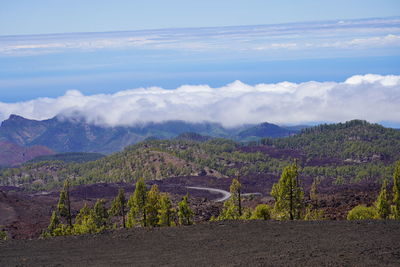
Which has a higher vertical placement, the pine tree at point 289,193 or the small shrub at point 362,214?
the pine tree at point 289,193

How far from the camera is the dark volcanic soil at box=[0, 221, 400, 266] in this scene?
33.3 metres

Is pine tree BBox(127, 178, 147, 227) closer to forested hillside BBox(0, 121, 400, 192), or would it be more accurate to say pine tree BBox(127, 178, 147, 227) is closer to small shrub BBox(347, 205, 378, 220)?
small shrub BBox(347, 205, 378, 220)

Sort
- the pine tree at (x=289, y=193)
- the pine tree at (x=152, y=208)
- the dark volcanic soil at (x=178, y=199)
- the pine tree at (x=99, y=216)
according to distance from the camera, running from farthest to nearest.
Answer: the dark volcanic soil at (x=178, y=199) → the pine tree at (x=99, y=216) → the pine tree at (x=152, y=208) → the pine tree at (x=289, y=193)

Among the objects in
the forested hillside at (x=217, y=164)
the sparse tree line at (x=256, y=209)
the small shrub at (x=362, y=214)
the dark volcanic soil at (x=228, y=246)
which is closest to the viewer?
the dark volcanic soil at (x=228, y=246)

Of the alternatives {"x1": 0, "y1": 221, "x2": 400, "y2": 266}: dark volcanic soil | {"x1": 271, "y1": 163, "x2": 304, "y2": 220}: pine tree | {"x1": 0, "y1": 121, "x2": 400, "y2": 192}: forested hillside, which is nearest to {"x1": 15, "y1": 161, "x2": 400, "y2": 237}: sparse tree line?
{"x1": 271, "y1": 163, "x2": 304, "y2": 220}: pine tree

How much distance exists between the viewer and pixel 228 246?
3869 centimetres

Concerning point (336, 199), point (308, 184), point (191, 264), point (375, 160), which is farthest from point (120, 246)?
point (375, 160)

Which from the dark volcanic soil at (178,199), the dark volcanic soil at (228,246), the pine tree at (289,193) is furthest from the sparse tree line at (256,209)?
the dark volcanic soil at (228,246)

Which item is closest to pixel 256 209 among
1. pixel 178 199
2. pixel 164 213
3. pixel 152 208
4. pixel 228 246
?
pixel 164 213

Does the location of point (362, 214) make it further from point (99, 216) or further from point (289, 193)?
point (99, 216)

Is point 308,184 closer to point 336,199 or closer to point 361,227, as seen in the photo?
point 336,199

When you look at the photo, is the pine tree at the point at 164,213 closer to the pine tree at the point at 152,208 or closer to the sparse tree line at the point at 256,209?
the sparse tree line at the point at 256,209

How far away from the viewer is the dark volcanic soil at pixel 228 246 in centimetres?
3331

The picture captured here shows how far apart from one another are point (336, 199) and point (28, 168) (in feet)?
477
